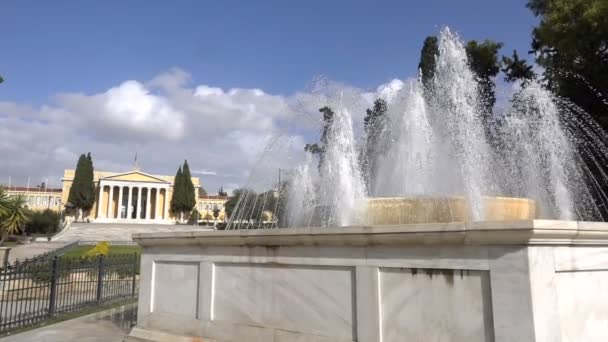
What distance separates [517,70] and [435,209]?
66.5ft

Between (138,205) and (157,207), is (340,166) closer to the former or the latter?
(157,207)

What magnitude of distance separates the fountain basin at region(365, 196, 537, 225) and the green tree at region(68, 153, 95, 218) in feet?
255

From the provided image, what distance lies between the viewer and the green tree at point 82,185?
7569 cm

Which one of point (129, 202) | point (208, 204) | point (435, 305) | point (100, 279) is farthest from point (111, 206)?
point (435, 305)

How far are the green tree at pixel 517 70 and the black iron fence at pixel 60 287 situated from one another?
63.9ft

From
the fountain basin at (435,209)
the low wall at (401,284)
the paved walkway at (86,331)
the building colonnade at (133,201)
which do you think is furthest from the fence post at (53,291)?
the building colonnade at (133,201)

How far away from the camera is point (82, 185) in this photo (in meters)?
75.8

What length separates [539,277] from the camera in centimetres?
362

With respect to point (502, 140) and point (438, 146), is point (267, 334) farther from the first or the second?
point (502, 140)

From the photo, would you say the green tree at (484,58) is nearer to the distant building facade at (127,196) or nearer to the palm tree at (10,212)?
the palm tree at (10,212)

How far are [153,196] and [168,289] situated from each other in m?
85.1

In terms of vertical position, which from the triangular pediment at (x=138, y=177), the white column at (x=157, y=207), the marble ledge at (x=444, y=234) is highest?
the triangular pediment at (x=138, y=177)

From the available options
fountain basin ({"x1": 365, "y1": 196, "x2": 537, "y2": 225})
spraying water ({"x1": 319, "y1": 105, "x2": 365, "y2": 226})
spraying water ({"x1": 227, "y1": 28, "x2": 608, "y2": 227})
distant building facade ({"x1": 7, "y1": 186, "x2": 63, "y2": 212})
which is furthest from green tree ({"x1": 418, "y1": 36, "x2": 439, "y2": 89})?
distant building facade ({"x1": 7, "y1": 186, "x2": 63, "y2": 212})

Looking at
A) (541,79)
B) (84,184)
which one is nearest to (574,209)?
(541,79)
